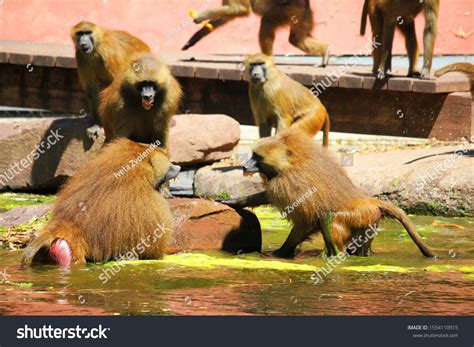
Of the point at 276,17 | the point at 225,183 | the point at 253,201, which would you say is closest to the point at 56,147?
the point at 225,183

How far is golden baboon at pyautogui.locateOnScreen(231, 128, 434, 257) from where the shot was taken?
8461 mm

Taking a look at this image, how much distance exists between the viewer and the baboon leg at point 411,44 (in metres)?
14.5

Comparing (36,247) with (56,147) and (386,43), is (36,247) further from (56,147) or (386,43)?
(386,43)

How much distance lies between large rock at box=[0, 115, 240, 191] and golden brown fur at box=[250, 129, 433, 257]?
14.4 ft

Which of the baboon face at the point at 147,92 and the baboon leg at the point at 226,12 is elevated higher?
the baboon leg at the point at 226,12

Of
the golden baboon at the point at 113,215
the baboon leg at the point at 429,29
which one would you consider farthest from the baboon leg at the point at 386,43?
the golden baboon at the point at 113,215

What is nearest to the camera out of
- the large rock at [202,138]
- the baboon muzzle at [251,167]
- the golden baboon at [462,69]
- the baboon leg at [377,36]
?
the baboon muzzle at [251,167]

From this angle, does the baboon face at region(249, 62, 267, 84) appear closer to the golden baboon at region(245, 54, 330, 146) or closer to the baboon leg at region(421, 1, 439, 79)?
the golden baboon at region(245, 54, 330, 146)

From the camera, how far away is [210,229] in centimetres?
909

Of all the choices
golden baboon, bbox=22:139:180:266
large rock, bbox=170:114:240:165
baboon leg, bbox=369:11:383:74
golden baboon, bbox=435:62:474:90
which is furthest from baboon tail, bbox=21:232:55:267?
baboon leg, bbox=369:11:383:74

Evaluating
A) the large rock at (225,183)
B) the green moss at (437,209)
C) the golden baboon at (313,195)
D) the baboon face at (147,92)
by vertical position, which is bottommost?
the large rock at (225,183)

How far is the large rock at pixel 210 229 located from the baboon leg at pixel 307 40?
6802 millimetres

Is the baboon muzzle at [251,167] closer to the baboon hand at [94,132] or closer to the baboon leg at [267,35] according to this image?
the baboon hand at [94,132]
